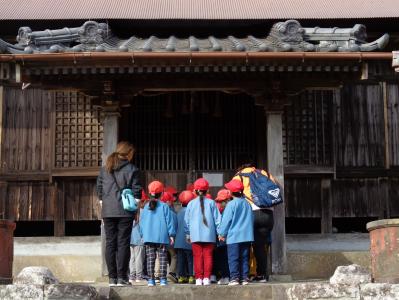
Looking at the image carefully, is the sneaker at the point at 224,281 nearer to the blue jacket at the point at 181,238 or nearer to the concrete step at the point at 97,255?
the blue jacket at the point at 181,238

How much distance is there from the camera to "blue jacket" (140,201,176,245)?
1000cm

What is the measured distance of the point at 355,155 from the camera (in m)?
14.1

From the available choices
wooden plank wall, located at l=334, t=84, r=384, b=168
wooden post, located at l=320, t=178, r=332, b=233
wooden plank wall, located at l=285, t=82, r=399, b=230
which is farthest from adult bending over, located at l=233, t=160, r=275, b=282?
wooden plank wall, located at l=334, t=84, r=384, b=168

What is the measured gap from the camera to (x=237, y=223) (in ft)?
33.6

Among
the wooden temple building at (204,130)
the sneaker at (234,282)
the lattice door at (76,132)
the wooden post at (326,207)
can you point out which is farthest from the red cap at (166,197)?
the wooden post at (326,207)

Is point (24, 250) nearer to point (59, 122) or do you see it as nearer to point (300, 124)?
point (59, 122)

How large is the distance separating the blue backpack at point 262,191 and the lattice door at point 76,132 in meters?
4.00

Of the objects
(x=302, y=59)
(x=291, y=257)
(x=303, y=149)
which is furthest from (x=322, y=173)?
(x=302, y=59)

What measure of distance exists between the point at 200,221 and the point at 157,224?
2.05 feet

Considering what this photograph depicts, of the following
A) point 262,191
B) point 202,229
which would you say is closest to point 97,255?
point 202,229

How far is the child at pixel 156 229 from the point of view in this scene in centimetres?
1000

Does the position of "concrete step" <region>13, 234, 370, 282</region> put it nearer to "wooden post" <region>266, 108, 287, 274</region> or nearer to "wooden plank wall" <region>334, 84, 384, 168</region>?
"wooden post" <region>266, 108, 287, 274</region>

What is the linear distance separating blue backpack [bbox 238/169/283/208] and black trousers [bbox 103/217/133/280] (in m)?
2.15

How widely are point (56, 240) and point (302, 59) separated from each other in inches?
237
